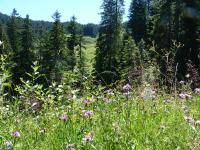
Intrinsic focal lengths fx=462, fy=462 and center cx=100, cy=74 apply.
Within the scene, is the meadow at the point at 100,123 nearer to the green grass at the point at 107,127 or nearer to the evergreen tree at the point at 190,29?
the green grass at the point at 107,127

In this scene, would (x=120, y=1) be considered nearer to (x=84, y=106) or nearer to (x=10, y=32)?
(x=10, y=32)

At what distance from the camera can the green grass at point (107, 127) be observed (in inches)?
155

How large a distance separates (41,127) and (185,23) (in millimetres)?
40681

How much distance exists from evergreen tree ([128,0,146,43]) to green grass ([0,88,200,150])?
7807cm

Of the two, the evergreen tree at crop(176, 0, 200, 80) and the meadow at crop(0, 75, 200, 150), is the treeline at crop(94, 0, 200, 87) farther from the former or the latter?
the meadow at crop(0, 75, 200, 150)

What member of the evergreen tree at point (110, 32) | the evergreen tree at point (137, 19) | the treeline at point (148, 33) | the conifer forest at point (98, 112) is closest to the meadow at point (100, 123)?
the conifer forest at point (98, 112)

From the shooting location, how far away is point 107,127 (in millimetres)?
4383

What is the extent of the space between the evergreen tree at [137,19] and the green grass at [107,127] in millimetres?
78075

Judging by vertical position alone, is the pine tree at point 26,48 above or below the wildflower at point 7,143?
below

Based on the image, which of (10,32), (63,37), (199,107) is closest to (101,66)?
(63,37)

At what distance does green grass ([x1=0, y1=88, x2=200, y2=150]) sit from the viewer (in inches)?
155

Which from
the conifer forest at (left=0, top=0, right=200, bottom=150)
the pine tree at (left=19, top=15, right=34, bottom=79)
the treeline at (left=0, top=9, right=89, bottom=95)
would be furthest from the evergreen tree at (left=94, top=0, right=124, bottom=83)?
the conifer forest at (left=0, top=0, right=200, bottom=150)

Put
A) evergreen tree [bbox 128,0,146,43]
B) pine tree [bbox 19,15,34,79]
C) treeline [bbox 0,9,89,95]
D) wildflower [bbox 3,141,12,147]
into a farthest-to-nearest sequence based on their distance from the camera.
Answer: evergreen tree [bbox 128,0,146,43]
pine tree [bbox 19,15,34,79]
treeline [bbox 0,9,89,95]
wildflower [bbox 3,141,12,147]

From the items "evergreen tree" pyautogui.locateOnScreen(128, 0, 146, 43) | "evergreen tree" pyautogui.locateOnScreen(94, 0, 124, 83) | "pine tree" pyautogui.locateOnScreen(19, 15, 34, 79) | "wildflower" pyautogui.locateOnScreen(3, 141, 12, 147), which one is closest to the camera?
"wildflower" pyautogui.locateOnScreen(3, 141, 12, 147)
